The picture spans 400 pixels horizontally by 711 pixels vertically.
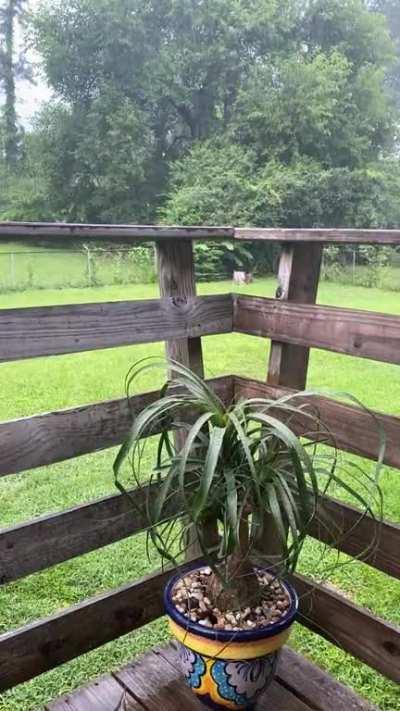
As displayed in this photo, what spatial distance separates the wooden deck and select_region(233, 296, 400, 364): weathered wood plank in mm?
648

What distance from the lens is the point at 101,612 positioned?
3.83ft

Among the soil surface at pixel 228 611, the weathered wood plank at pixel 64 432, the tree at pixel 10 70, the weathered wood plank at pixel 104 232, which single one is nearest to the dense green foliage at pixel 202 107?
the tree at pixel 10 70

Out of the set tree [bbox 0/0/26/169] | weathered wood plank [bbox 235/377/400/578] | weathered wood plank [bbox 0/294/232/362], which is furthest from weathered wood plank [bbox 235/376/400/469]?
tree [bbox 0/0/26/169]

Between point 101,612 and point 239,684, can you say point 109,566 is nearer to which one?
point 101,612

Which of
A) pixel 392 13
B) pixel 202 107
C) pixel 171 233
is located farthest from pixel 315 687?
pixel 392 13

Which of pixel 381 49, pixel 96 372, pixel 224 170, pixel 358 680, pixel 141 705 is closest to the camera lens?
pixel 141 705

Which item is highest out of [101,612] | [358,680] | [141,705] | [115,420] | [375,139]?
[375,139]

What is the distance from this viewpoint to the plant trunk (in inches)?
39.9

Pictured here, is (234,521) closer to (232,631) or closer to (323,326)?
(232,631)

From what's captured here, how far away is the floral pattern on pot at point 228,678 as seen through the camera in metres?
0.97

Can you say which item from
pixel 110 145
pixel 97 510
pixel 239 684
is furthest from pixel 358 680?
pixel 110 145

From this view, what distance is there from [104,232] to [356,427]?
1.97 ft

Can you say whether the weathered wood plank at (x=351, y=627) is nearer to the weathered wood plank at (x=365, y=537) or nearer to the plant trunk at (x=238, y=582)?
the weathered wood plank at (x=365, y=537)

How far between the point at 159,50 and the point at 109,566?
20185 millimetres
